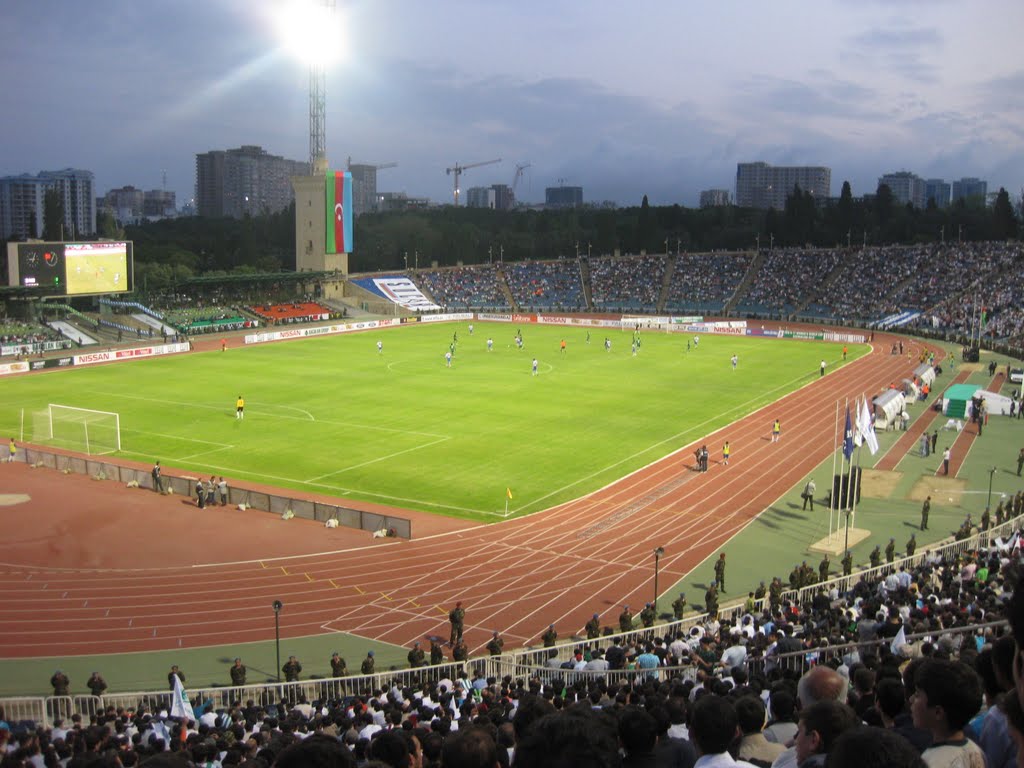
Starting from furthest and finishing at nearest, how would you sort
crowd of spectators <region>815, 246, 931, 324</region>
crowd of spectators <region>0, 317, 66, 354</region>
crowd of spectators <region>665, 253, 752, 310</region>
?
crowd of spectators <region>665, 253, 752, 310</region> → crowd of spectators <region>815, 246, 931, 324</region> → crowd of spectators <region>0, 317, 66, 354</region>

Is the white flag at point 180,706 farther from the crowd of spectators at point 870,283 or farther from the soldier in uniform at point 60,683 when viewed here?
the crowd of spectators at point 870,283

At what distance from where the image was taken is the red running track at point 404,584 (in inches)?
902

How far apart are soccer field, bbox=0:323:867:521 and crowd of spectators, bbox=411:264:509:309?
36590mm

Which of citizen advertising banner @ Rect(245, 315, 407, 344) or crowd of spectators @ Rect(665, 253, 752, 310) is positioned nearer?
citizen advertising banner @ Rect(245, 315, 407, 344)

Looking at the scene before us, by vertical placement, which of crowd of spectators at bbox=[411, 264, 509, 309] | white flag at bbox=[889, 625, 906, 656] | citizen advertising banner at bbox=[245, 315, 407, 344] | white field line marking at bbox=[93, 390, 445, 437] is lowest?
white field line marking at bbox=[93, 390, 445, 437]

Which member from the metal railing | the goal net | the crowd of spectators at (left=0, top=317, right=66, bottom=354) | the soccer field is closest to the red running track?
the metal railing

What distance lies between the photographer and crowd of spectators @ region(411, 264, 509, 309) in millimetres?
116875

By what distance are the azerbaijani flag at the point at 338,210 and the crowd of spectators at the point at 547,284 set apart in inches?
869

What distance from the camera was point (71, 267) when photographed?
235ft

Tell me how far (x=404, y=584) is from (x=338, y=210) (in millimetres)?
92482

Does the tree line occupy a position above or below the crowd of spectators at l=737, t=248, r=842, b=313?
above

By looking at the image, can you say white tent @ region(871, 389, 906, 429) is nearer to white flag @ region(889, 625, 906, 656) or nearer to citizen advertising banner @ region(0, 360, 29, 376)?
white flag @ region(889, 625, 906, 656)

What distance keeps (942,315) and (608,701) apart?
88.7m

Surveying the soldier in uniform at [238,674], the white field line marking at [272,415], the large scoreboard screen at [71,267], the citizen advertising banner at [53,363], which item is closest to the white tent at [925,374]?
the white field line marking at [272,415]
